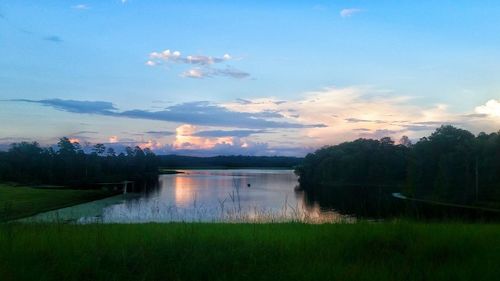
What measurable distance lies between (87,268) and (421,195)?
72508 millimetres

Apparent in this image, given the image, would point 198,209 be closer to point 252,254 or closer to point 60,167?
point 252,254

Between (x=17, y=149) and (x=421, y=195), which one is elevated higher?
(x=17, y=149)

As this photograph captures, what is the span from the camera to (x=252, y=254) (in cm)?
786

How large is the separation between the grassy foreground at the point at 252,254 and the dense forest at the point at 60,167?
99950 millimetres

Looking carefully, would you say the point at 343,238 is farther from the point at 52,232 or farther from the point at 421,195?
the point at 421,195

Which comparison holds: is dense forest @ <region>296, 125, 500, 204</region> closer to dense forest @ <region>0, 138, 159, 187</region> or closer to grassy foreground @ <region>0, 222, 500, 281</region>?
grassy foreground @ <region>0, 222, 500, 281</region>

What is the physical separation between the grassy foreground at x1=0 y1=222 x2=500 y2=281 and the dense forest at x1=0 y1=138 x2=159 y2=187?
100.0m

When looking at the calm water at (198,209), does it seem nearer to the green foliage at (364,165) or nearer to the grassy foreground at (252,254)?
the grassy foreground at (252,254)

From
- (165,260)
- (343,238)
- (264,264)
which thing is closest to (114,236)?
(165,260)

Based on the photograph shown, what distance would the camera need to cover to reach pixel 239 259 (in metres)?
7.71

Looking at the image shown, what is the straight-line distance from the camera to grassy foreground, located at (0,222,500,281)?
6727mm

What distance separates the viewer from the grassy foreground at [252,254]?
265 inches

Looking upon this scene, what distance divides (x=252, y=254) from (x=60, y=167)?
4881 inches

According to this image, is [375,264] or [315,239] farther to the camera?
[315,239]
